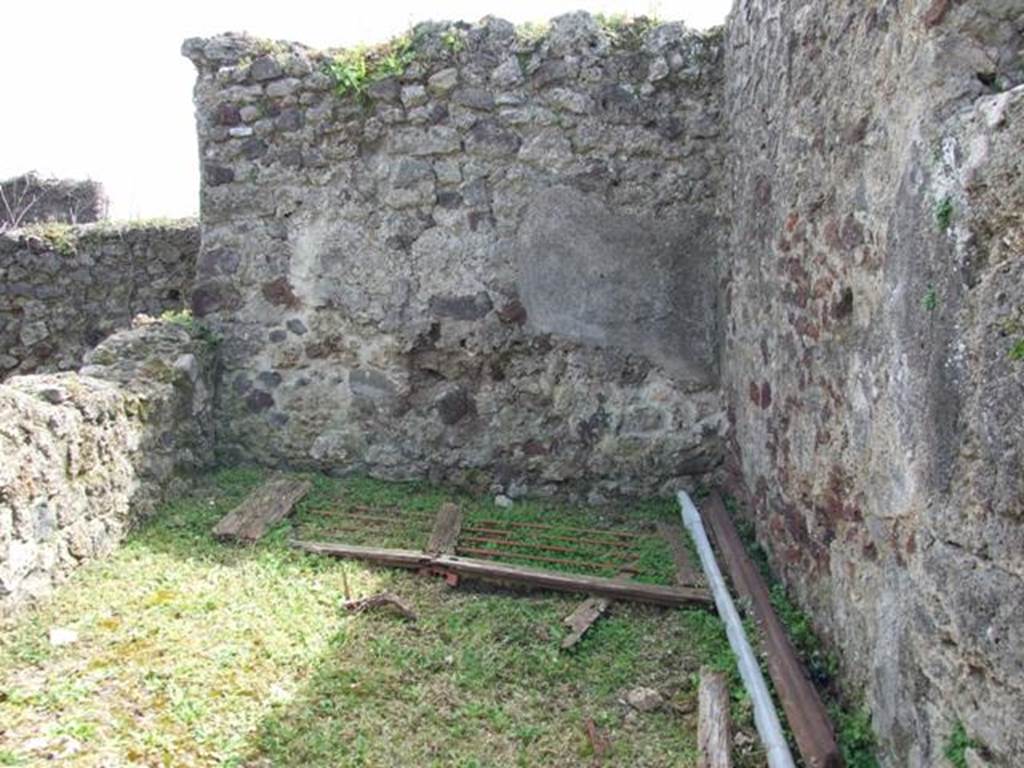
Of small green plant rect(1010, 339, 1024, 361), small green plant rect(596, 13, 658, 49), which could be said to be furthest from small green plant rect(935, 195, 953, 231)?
small green plant rect(596, 13, 658, 49)

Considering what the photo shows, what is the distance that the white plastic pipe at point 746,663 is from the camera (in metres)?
2.64

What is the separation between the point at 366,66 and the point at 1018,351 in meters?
4.22

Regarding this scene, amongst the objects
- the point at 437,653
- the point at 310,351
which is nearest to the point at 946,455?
the point at 437,653

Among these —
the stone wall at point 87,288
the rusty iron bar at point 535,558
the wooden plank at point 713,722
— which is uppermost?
the stone wall at point 87,288

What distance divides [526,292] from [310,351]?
1.36 metres

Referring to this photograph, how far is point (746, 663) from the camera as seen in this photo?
311 cm

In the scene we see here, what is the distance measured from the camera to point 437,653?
340 centimetres

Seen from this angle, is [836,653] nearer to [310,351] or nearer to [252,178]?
[310,351]

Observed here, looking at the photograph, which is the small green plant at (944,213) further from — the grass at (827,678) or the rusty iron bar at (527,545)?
the rusty iron bar at (527,545)

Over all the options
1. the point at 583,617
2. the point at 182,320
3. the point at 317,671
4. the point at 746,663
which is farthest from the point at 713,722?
the point at 182,320

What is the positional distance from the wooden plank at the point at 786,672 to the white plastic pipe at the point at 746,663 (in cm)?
5

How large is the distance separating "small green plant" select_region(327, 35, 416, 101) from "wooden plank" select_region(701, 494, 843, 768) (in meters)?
3.20

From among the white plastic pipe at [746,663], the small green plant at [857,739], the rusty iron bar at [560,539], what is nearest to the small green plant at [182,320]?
the rusty iron bar at [560,539]

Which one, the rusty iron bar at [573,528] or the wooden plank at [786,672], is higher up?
the wooden plank at [786,672]
